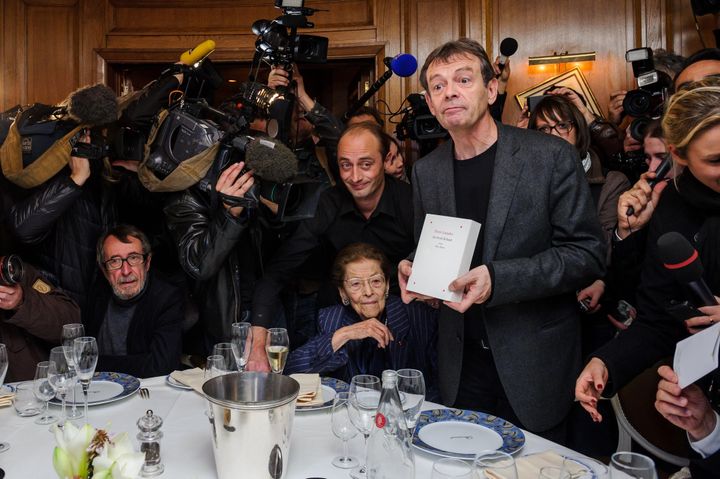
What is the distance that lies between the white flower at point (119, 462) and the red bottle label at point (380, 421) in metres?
0.42

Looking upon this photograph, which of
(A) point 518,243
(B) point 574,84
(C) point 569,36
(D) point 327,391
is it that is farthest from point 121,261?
(C) point 569,36

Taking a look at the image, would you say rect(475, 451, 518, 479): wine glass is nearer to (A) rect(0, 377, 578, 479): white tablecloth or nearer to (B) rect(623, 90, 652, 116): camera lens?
(A) rect(0, 377, 578, 479): white tablecloth

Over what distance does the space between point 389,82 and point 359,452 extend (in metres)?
3.48

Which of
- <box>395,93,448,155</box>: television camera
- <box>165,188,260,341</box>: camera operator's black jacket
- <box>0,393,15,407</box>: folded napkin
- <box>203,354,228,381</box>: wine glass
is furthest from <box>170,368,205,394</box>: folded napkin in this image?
<box>395,93,448,155</box>: television camera

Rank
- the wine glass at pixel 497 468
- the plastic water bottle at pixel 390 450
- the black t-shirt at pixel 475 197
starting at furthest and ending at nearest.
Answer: the black t-shirt at pixel 475 197
the plastic water bottle at pixel 390 450
the wine glass at pixel 497 468

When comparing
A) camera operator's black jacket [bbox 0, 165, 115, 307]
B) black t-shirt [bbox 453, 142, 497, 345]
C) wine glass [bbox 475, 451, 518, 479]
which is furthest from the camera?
camera operator's black jacket [bbox 0, 165, 115, 307]

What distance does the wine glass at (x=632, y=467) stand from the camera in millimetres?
948

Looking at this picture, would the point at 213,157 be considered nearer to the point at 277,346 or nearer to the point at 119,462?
the point at 277,346

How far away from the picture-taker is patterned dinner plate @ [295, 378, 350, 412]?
153 centimetres

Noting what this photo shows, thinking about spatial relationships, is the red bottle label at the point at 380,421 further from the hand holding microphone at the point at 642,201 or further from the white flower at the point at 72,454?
the hand holding microphone at the point at 642,201

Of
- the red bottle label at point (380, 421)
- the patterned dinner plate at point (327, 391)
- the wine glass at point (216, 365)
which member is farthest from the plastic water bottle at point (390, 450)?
the wine glass at point (216, 365)

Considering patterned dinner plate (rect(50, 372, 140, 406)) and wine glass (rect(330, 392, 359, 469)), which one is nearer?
wine glass (rect(330, 392, 359, 469))

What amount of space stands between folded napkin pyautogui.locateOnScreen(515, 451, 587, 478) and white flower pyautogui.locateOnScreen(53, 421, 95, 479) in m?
0.71

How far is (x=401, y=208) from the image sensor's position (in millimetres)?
2510
